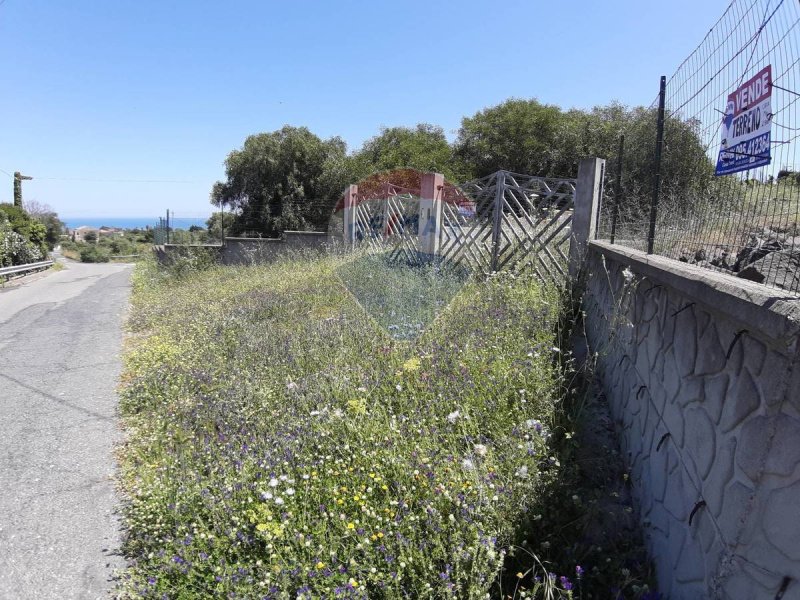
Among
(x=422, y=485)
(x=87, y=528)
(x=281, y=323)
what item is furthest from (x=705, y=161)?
(x=281, y=323)

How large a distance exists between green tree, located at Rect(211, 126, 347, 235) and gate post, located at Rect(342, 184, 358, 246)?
5929 mm

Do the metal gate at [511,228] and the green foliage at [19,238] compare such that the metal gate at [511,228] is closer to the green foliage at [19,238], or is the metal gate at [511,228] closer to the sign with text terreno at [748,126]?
the sign with text terreno at [748,126]

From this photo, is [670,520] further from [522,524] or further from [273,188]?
[273,188]

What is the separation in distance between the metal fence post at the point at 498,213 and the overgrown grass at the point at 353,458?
1520mm

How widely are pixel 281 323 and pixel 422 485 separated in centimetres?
428

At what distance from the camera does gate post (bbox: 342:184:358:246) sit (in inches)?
519

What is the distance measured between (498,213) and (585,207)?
161 centimetres

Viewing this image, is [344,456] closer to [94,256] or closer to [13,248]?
[13,248]

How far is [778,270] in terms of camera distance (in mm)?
2066

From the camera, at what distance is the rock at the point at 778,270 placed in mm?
1740

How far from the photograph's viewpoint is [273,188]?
21078 millimetres

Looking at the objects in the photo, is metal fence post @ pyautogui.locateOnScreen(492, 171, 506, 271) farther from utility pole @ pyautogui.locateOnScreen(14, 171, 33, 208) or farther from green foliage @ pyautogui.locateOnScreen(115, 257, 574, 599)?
→ utility pole @ pyautogui.locateOnScreen(14, 171, 33, 208)

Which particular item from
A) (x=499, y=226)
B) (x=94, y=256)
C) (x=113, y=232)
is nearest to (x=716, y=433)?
(x=499, y=226)

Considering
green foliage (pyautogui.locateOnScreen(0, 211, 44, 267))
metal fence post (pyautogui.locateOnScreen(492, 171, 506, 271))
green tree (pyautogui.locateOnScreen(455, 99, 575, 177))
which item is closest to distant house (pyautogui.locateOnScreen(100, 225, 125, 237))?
green foliage (pyautogui.locateOnScreen(0, 211, 44, 267))
